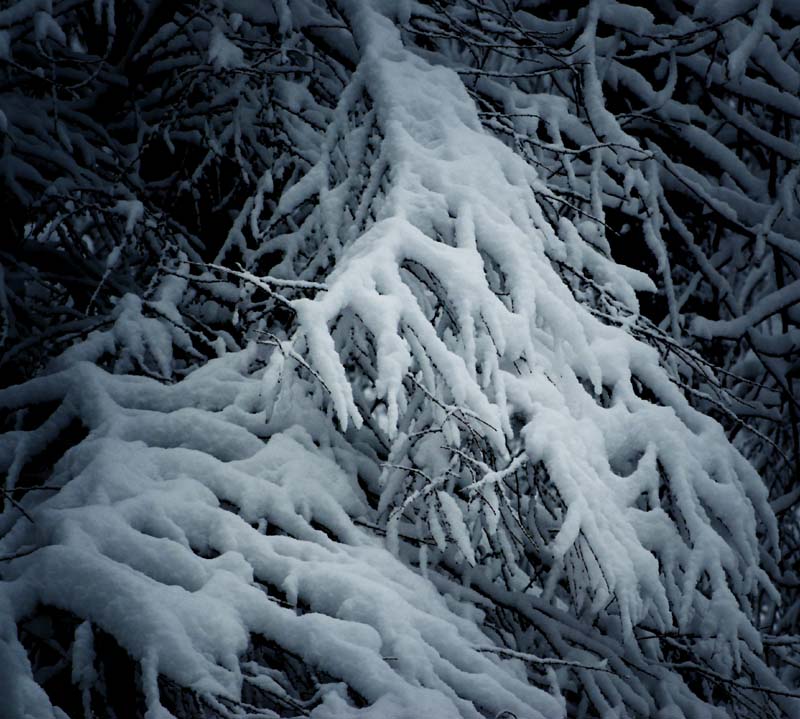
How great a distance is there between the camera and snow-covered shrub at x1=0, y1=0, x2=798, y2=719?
1662 mm

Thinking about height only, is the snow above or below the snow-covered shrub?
above

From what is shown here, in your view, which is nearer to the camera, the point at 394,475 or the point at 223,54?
the point at 394,475

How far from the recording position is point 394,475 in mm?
2148

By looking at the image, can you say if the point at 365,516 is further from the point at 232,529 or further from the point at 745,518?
the point at 745,518

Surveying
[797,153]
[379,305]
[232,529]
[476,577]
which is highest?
[797,153]

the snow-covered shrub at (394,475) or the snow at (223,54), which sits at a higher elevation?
the snow at (223,54)

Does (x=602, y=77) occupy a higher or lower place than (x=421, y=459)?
higher

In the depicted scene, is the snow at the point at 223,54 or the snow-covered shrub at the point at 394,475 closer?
the snow-covered shrub at the point at 394,475

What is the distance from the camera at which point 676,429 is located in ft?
7.18

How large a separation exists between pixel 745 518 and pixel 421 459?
80 centimetres

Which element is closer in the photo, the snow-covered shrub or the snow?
the snow-covered shrub

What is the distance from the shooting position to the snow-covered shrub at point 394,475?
1662mm

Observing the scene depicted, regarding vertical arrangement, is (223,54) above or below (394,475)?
above

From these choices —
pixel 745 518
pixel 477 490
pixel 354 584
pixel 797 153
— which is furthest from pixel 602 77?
pixel 354 584
